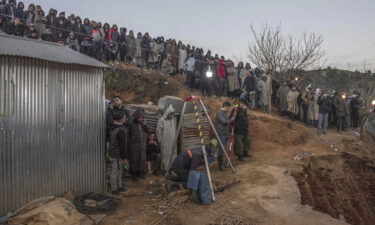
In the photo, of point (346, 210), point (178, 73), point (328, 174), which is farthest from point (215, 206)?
point (178, 73)

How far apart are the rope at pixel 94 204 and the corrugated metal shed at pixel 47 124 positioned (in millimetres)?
420

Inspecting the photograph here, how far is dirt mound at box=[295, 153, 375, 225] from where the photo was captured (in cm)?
891

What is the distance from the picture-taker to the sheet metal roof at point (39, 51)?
5.63 m

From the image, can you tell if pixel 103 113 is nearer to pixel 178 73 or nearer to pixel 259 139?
pixel 259 139

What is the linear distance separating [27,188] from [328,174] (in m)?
9.59

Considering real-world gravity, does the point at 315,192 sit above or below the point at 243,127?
below

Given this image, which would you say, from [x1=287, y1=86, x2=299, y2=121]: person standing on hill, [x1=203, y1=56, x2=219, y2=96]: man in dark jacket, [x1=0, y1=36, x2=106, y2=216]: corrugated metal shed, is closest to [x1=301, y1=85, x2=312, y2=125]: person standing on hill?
[x1=287, y1=86, x2=299, y2=121]: person standing on hill

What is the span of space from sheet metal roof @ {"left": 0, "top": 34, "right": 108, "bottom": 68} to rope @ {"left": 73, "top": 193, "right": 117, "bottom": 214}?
9.58 feet

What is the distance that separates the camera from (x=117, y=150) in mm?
7199

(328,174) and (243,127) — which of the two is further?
(328,174)

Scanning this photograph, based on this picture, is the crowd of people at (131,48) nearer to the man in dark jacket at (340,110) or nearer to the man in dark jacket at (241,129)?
the man in dark jacket at (340,110)

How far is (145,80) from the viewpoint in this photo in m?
14.4

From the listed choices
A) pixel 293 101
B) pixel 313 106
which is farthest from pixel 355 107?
pixel 293 101

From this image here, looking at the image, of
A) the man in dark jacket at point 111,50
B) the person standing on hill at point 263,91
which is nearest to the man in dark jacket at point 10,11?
the man in dark jacket at point 111,50
